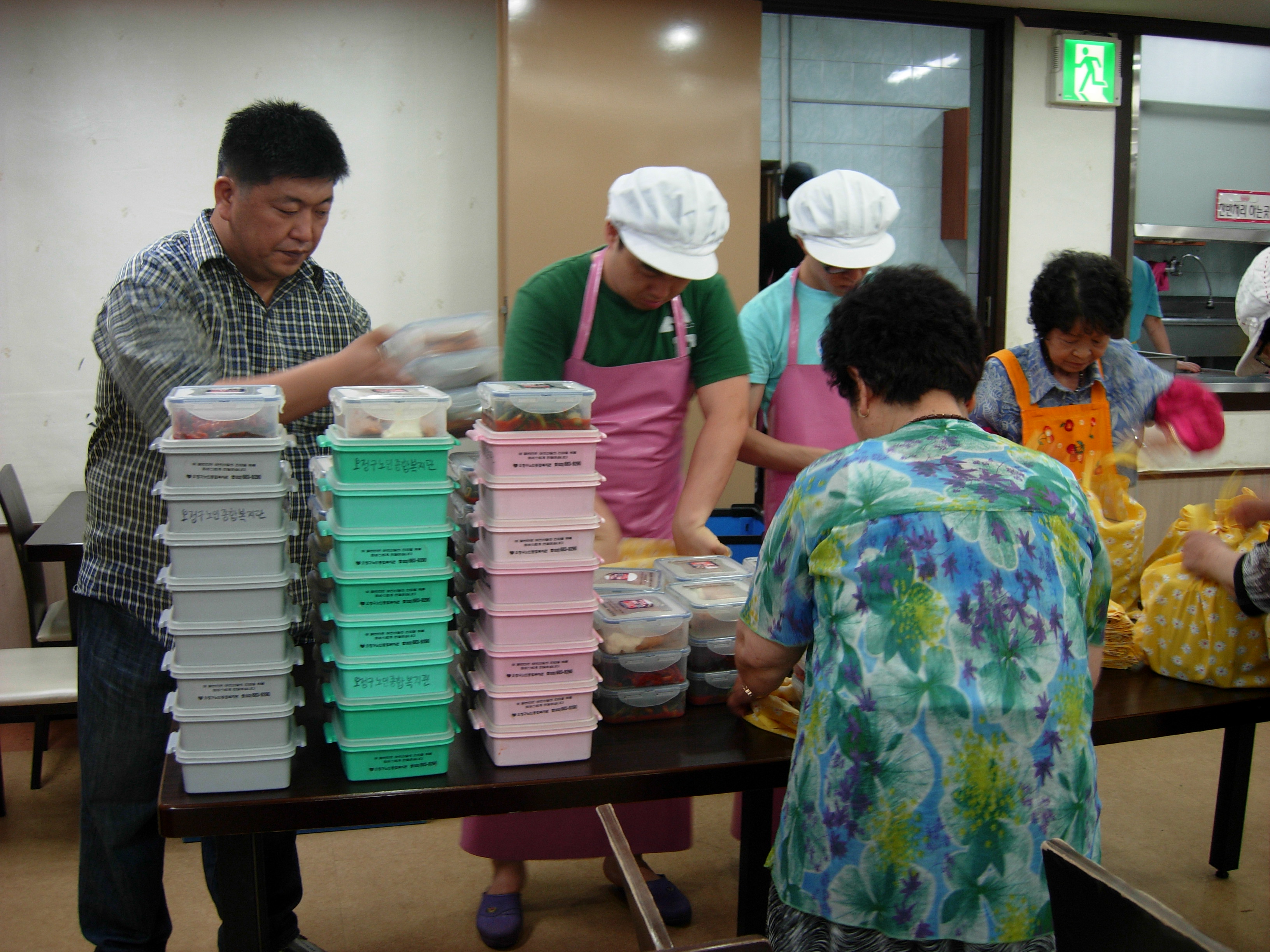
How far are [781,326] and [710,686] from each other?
113cm

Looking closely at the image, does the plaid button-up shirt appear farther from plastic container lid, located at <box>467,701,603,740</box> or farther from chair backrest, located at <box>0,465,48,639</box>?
chair backrest, located at <box>0,465,48,639</box>

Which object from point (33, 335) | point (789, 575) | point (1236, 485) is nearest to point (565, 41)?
point (33, 335)

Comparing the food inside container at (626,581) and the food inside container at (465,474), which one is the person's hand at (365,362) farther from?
the food inside container at (626,581)

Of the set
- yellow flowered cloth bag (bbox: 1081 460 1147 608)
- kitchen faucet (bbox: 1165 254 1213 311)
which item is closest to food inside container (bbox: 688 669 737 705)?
yellow flowered cloth bag (bbox: 1081 460 1147 608)

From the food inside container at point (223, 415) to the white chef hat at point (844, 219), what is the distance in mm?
1496

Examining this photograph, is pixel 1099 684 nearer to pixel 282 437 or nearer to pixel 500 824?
pixel 500 824

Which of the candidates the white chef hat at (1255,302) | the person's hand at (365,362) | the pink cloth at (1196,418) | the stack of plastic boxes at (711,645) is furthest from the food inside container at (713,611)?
the white chef hat at (1255,302)

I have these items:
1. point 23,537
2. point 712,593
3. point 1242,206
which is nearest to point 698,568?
point 712,593

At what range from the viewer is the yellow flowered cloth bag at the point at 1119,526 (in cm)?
208

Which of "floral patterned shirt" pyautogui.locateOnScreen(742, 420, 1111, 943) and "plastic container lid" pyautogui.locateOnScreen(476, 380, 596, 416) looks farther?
"plastic container lid" pyautogui.locateOnScreen(476, 380, 596, 416)

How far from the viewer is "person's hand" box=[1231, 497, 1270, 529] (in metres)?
1.99

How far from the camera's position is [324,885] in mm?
2762

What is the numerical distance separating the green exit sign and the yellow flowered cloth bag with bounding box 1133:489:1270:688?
3.53m

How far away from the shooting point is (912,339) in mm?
1391
